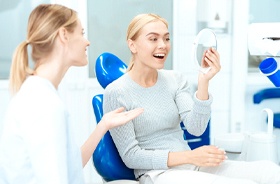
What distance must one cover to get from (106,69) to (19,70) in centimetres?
63

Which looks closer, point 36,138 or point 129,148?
point 36,138

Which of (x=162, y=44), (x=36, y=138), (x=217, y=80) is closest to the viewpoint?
(x=36, y=138)

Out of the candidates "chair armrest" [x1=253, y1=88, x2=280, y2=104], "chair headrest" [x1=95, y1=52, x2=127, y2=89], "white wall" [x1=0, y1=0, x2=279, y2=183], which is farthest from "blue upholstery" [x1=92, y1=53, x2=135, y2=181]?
"chair armrest" [x1=253, y1=88, x2=280, y2=104]

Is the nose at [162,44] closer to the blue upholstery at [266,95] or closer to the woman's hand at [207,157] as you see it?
the woman's hand at [207,157]

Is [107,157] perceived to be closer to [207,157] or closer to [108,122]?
[108,122]

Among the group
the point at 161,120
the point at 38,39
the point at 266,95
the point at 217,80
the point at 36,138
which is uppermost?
the point at 38,39

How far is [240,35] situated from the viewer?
8.61 ft

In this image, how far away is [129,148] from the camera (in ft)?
4.76

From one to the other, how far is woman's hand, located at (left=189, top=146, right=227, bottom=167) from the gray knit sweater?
11 centimetres

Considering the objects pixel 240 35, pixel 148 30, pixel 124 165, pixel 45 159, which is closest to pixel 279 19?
pixel 240 35

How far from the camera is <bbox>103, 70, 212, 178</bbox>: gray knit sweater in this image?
4.76ft

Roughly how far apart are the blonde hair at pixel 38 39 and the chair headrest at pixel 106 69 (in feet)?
1.88

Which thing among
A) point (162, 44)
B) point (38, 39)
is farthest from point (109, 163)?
point (38, 39)

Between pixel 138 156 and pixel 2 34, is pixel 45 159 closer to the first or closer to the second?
pixel 138 156
